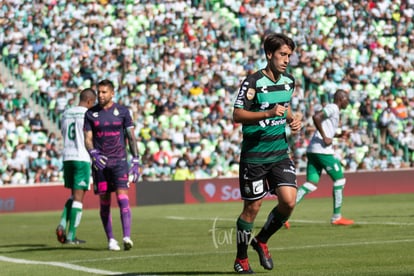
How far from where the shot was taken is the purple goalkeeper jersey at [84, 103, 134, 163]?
14.9 m

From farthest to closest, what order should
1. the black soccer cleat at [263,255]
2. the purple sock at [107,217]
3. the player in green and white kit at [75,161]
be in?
the player in green and white kit at [75,161]
the purple sock at [107,217]
the black soccer cleat at [263,255]

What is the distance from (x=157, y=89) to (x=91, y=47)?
2.62 metres

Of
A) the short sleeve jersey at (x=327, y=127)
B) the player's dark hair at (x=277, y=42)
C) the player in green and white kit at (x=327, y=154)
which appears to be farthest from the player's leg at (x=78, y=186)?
the player's dark hair at (x=277, y=42)

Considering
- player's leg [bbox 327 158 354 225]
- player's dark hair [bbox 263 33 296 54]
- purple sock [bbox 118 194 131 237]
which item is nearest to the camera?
player's dark hair [bbox 263 33 296 54]

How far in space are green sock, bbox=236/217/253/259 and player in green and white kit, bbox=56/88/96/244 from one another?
19.1 ft

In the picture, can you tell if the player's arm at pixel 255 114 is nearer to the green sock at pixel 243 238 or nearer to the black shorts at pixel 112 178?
the green sock at pixel 243 238

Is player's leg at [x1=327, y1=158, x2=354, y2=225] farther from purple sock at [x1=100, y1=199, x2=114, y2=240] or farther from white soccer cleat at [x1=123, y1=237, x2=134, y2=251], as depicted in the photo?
white soccer cleat at [x1=123, y1=237, x2=134, y2=251]

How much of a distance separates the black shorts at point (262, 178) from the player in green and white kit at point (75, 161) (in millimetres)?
5951

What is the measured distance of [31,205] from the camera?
30.0 meters

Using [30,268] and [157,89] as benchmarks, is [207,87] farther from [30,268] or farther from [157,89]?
[30,268]

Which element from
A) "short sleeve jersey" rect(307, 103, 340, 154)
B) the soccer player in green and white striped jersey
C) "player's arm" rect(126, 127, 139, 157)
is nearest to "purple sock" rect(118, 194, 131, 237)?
"player's arm" rect(126, 127, 139, 157)

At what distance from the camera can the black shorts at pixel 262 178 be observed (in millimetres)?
10812

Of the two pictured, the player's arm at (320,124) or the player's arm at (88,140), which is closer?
the player's arm at (88,140)

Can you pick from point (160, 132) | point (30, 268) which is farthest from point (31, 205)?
point (30, 268)
